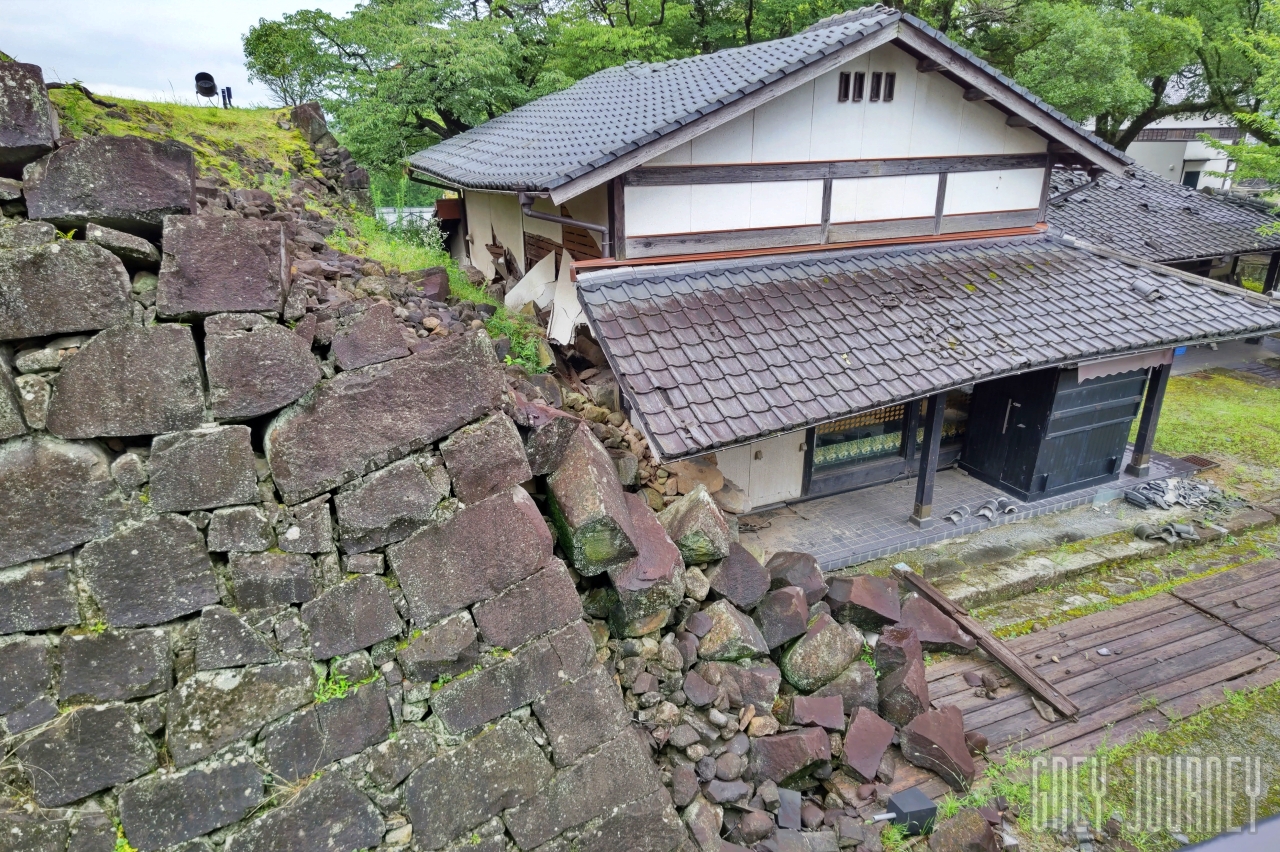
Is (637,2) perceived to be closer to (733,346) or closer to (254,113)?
(254,113)

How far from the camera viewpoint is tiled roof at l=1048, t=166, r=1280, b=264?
15.3m

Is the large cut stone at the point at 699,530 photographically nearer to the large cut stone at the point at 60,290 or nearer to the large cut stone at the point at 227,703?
the large cut stone at the point at 227,703

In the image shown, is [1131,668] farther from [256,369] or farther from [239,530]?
[256,369]

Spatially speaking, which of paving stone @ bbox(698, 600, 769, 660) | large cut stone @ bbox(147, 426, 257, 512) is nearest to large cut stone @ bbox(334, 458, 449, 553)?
large cut stone @ bbox(147, 426, 257, 512)

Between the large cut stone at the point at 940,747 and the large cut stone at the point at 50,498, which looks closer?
the large cut stone at the point at 50,498

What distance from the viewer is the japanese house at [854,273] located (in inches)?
291

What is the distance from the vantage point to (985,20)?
67.5ft

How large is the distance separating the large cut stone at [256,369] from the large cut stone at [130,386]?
0.10 meters

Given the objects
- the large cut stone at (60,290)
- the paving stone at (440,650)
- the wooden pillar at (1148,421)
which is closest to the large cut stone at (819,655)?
the paving stone at (440,650)

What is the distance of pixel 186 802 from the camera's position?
4.17 m

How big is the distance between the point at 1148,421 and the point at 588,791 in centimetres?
1058

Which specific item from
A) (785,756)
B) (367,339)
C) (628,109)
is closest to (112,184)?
(367,339)

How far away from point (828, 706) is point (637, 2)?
72.7ft

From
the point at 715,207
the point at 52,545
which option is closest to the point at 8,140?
the point at 52,545
